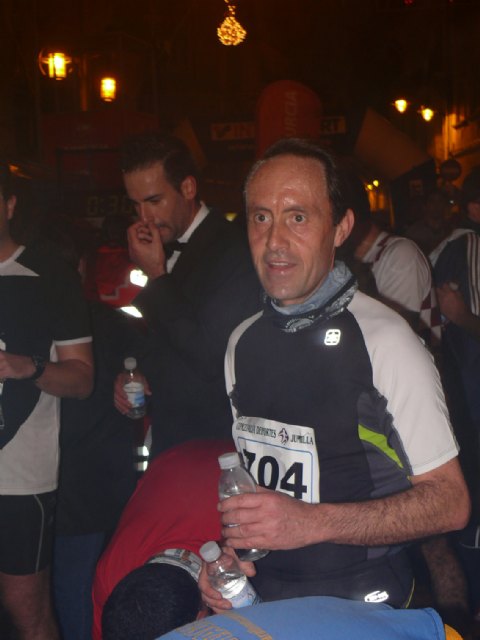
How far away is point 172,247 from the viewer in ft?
12.0

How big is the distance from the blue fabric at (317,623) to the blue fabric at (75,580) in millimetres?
2851

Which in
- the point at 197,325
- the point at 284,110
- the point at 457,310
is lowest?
the point at 457,310

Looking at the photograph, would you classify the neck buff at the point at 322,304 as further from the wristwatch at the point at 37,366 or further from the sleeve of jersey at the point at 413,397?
the wristwatch at the point at 37,366

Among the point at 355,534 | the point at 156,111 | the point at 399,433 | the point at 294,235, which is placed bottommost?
the point at 355,534

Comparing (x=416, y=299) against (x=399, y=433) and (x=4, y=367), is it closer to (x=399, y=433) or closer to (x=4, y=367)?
(x=4, y=367)

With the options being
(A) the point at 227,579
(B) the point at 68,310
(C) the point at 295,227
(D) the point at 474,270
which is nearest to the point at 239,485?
(A) the point at 227,579

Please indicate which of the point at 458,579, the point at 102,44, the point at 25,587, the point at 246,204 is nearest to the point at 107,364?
the point at 25,587

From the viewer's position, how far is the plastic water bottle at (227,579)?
199 centimetres

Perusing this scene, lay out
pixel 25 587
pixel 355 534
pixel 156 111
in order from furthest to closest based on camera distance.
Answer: pixel 156 111 → pixel 25 587 → pixel 355 534

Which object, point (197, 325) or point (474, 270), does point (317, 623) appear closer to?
point (197, 325)

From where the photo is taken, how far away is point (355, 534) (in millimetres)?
1911

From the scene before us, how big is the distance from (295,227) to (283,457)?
0.64m

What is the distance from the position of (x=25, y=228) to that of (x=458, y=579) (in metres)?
2.84

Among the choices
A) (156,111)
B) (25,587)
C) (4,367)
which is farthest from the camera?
(156,111)
